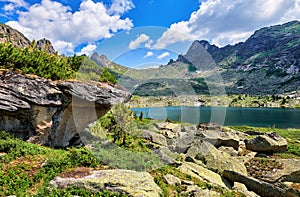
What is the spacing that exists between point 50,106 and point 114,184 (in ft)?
39.0

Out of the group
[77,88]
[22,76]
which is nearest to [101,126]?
[77,88]

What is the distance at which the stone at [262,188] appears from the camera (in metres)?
16.3

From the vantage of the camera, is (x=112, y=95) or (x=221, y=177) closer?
A: (x=221, y=177)

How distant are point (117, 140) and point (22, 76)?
11.0 metres

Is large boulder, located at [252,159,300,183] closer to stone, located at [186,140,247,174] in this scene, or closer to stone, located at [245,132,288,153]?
stone, located at [186,140,247,174]

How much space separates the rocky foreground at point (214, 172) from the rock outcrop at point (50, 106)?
827 cm

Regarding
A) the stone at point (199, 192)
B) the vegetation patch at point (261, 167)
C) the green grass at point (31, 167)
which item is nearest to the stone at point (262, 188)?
the vegetation patch at point (261, 167)

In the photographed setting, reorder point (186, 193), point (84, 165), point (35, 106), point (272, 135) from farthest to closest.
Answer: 1. point (272, 135)
2. point (35, 106)
3. point (84, 165)
4. point (186, 193)

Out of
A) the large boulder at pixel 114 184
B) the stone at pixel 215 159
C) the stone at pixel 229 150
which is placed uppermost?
the large boulder at pixel 114 184

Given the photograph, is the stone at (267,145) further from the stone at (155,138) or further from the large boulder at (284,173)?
the stone at (155,138)

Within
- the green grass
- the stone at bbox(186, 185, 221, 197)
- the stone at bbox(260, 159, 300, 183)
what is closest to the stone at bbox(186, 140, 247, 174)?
the stone at bbox(260, 159, 300, 183)

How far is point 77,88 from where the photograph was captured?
70.4 feet

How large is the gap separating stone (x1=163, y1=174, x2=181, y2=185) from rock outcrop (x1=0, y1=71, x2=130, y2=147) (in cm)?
1069

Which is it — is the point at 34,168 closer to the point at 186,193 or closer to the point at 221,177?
the point at 186,193
